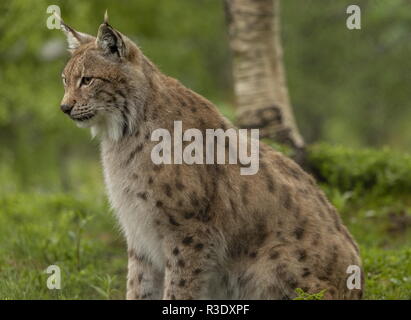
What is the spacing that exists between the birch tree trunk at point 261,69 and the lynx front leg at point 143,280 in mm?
3621

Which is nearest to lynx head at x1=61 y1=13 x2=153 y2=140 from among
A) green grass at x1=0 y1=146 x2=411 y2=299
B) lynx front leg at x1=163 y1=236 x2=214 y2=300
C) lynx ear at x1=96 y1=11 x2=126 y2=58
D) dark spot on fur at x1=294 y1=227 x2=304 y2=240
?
lynx ear at x1=96 y1=11 x2=126 y2=58

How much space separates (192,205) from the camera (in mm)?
5102

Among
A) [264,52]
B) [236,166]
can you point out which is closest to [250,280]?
[236,166]

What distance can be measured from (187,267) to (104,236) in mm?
3131

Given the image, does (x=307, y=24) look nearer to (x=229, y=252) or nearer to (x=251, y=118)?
(x=251, y=118)

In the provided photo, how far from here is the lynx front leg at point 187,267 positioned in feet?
16.8

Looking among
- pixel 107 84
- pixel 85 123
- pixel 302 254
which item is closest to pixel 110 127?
pixel 85 123

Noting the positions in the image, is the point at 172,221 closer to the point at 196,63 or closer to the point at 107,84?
the point at 107,84

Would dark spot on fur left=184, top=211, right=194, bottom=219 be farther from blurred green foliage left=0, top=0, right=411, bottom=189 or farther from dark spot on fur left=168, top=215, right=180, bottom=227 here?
blurred green foliage left=0, top=0, right=411, bottom=189

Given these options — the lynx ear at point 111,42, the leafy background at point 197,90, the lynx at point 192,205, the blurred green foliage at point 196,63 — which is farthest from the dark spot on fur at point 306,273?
the blurred green foliage at point 196,63

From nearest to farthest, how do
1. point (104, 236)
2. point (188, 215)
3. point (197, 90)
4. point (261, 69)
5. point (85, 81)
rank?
point (188, 215)
point (85, 81)
point (104, 236)
point (261, 69)
point (197, 90)

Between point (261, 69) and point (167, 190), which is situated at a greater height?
point (261, 69)

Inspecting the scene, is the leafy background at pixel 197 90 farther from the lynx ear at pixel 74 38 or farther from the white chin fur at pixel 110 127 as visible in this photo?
the lynx ear at pixel 74 38
